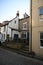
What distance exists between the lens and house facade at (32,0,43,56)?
76.8ft

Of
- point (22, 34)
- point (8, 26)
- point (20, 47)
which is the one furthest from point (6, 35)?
point (20, 47)

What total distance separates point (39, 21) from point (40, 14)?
3.32 ft

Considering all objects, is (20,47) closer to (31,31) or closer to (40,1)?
(31,31)

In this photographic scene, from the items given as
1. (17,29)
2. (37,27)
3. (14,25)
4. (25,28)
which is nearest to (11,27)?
(14,25)

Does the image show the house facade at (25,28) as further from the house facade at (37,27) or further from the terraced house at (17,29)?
the house facade at (37,27)

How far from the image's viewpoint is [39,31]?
23562 mm

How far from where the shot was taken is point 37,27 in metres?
24.0

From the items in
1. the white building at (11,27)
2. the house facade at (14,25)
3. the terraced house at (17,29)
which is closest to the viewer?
the terraced house at (17,29)

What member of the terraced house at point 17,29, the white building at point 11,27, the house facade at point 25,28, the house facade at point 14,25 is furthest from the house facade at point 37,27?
the house facade at point 14,25

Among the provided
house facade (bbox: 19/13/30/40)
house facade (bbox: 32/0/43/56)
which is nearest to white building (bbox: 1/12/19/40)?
house facade (bbox: 19/13/30/40)

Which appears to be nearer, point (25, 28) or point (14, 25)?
point (25, 28)

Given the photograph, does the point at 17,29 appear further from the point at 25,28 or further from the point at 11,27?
the point at 11,27

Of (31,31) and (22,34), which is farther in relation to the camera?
(22,34)

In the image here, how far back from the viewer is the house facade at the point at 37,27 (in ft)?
76.8
